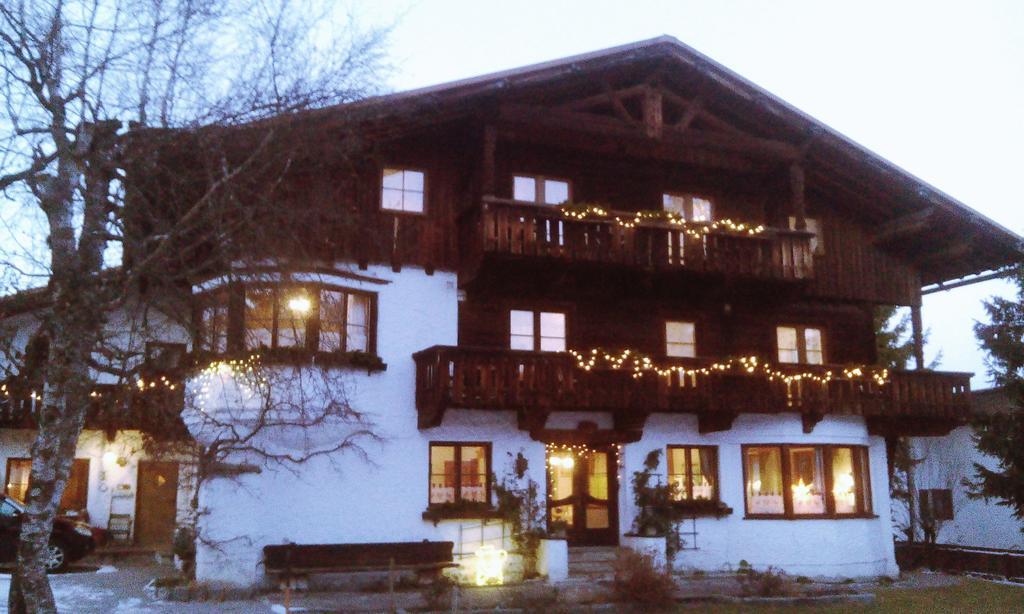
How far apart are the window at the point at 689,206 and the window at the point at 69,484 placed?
16397 mm

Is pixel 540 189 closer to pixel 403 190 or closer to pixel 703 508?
pixel 403 190

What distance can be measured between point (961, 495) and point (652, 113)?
603 inches

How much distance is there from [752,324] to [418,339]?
817 centimetres

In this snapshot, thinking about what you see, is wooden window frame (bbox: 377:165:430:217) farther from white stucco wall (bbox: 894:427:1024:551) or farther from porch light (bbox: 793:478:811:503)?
white stucco wall (bbox: 894:427:1024:551)

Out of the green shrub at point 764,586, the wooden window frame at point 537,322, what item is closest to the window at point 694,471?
the green shrub at point 764,586

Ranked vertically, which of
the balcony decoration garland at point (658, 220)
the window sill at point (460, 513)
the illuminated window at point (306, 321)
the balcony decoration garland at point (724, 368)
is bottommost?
the window sill at point (460, 513)

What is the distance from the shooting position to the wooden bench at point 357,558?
54.6 ft

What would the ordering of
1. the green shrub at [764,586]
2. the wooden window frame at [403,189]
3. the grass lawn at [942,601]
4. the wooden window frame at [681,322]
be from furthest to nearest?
the wooden window frame at [681,322], the wooden window frame at [403,189], the green shrub at [764,586], the grass lawn at [942,601]

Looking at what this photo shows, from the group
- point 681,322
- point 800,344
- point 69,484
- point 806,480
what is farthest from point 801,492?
point 69,484

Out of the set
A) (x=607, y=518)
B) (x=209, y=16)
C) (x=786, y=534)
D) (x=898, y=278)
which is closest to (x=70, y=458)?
(x=209, y=16)

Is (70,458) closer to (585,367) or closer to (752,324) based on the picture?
(585,367)

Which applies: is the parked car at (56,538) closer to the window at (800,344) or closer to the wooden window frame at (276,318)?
the wooden window frame at (276,318)

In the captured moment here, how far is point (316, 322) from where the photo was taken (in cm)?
1775

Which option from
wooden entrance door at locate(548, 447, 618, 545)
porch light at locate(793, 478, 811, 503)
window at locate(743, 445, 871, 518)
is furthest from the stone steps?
porch light at locate(793, 478, 811, 503)
